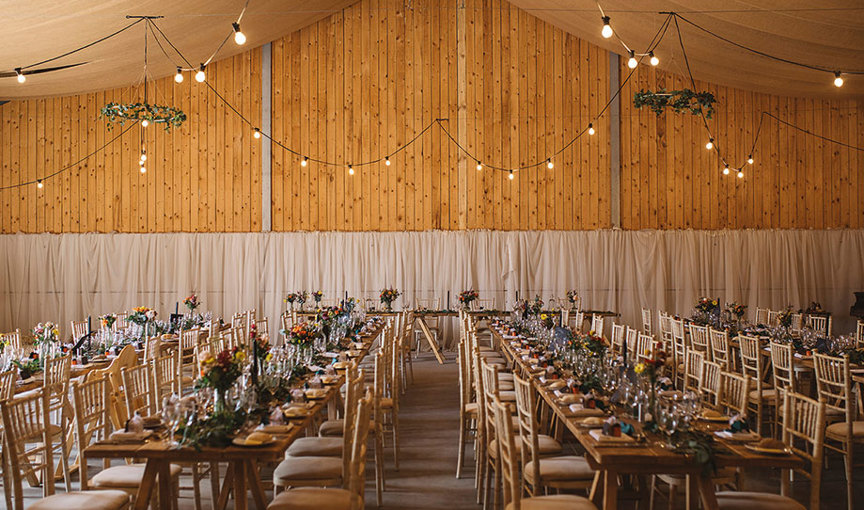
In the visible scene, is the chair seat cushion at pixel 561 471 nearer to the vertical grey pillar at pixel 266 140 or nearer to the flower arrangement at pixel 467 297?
the flower arrangement at pixel 467 297

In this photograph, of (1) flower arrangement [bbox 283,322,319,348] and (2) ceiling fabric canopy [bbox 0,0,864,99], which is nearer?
(1) flower arrangement [bbox 283,322,319,348]

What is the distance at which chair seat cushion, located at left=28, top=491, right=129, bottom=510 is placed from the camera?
11.2 feet

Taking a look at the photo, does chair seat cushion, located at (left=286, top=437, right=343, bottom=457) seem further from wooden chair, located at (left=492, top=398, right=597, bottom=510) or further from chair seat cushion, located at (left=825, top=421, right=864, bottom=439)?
chair seat cushion, located at (left=825, top=421, right=864, bottom=439)

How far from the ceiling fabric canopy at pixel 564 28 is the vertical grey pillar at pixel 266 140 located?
0.47 m

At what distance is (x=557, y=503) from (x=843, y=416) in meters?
3.59

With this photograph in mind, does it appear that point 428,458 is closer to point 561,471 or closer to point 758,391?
point 561,471

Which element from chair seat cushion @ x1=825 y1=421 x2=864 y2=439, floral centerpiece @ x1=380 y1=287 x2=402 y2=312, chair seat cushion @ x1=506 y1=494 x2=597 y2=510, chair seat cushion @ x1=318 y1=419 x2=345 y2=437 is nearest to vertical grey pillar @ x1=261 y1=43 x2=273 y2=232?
floral centerpiece @ x1=380 y1=287 x2=402 y2=312

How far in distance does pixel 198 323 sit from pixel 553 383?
291 inches

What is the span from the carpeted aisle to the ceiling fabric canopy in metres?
7.25

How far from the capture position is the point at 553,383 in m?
5.38

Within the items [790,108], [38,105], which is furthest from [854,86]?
[38,105]

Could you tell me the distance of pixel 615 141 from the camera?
14039 millimetres

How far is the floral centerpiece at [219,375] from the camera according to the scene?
12.6 ft

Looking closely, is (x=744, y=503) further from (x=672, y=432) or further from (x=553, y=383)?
(x=553, y=383)
